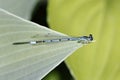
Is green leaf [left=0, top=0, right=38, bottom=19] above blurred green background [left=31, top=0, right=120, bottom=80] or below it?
above

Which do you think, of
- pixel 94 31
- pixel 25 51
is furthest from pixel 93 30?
pixel 25 51

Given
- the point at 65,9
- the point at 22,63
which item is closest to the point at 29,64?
the point at 22,63

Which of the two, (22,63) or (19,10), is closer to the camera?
(22,63)

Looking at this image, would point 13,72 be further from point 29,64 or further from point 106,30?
point 106,30

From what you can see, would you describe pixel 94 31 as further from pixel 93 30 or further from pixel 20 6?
pixel 20 6
